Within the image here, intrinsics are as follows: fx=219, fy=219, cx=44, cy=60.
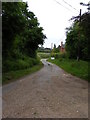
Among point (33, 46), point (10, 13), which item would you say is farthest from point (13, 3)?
point (33, 46)

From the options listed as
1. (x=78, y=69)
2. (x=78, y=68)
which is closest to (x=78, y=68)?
(x=78, y=68)

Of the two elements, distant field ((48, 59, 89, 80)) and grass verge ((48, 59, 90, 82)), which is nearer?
grass verge ((48, 59, 90, 82))

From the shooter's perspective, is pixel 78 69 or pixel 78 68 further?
pixel 78 68

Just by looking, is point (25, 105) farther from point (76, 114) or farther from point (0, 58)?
point (0, 58)

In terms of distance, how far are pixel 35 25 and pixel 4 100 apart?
143 ft

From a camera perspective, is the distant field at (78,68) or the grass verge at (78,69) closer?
the grass verge at (78,69)

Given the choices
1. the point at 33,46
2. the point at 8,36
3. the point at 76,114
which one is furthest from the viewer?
the point at 33,46

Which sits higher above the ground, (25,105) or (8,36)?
(8,36)

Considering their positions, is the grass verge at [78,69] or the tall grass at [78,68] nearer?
the grass verge at [78,69]

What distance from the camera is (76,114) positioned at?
724cm

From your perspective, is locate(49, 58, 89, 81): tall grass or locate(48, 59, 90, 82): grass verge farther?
locate(49, 58, 89, 81): tall grass

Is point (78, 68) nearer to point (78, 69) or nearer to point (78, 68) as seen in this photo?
point (78, 68)

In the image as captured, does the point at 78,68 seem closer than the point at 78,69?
No

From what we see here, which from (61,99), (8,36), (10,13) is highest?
(10,13)
